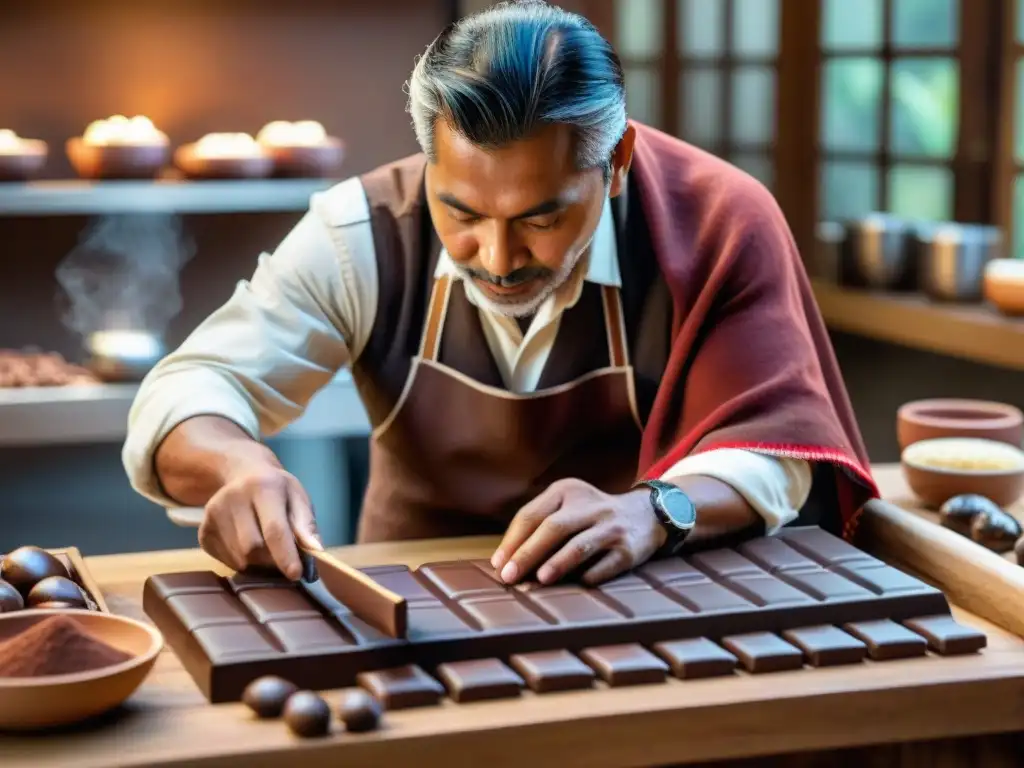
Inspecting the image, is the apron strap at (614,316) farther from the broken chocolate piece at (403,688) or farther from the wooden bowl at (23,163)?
the wooden bowl at (23,163)

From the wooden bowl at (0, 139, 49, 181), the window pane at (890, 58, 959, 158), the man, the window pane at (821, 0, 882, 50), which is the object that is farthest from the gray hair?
the window pane at (821, 0, 882, 50)

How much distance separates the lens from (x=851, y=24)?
16.1 ft

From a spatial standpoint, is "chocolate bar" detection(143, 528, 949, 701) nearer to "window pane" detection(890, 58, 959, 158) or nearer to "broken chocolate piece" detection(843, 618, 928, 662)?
"broken chocolate piece" detection(843, 618, 928, 662)

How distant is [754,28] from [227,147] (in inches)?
80.5

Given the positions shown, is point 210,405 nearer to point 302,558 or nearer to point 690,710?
point 302,558

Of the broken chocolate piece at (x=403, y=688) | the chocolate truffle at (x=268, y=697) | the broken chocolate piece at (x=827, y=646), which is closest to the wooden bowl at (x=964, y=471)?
the broken chocolate piece at (x=827, y=646)

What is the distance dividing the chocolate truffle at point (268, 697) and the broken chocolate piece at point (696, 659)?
395 mm

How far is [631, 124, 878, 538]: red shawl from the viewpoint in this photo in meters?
2.12

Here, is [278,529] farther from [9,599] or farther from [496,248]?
[496,248]

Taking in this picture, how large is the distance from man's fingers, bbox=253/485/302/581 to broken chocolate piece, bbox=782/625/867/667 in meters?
0.56

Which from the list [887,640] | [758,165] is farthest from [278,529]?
[758,165]

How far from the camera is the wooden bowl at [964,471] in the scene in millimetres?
2273

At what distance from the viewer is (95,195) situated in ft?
13.1

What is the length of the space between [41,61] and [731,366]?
110 inches
